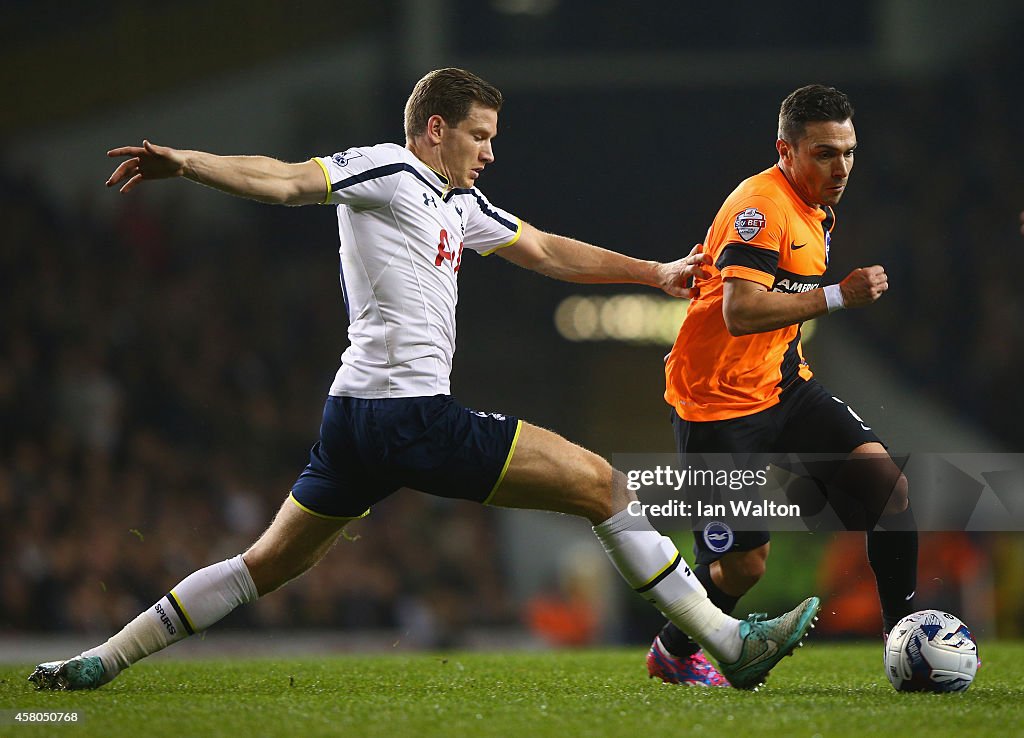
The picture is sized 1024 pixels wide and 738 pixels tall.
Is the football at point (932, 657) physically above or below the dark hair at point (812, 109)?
below

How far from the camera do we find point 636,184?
13.8 meters

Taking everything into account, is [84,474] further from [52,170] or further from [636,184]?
[636,184]

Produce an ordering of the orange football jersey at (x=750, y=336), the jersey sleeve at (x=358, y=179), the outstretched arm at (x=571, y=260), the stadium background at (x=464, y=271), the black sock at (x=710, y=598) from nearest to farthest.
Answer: the jersey sleeve at (x=358, y=179)
the orange football jersey at (x=750, y=336)
the black sock at (x=710, y=598)
the outstretched arm at (x=571, y=260)
the stadium background at (x=464, y=271)

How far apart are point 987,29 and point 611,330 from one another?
6.40 metres

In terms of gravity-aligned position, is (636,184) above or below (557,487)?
above

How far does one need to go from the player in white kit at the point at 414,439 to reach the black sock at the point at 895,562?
0.45m

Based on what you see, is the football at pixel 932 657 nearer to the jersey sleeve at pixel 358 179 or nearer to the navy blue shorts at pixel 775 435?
the navy blue shorts at pixel 775 435

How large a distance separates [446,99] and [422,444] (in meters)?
1.20

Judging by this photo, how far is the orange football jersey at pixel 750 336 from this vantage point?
4.71 metres

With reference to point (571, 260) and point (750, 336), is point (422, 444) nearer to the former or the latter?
point (571, 260)

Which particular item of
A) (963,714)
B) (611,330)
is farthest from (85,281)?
(963,714)

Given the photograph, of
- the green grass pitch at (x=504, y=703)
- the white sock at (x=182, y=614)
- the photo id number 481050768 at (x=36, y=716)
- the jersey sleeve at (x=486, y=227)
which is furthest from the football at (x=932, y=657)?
the photo id number 481050768 at (x=36, y=716)

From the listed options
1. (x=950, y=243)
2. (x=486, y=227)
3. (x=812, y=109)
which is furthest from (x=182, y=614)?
(x=950, y=243)

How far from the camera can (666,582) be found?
14.3 ft
